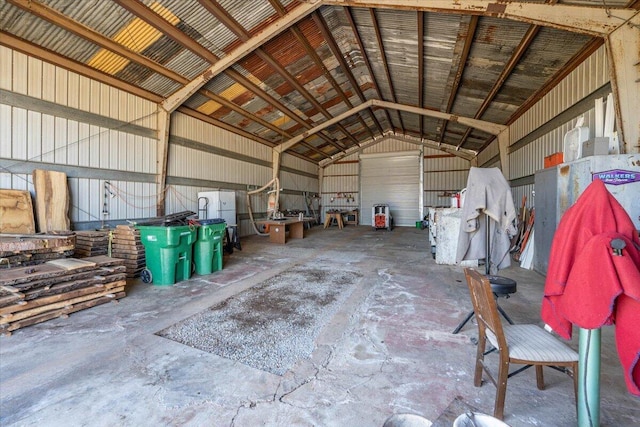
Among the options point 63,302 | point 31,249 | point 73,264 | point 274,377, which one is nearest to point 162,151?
point 31,249

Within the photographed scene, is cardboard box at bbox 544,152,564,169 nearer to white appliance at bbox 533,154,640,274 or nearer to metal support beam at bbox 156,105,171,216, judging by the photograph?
white appliance at bbox 533,154,640,274

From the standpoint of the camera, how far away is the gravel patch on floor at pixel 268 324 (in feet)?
8.03

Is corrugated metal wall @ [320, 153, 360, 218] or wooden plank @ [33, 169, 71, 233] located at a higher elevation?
corrugated metal wall @ [320, 153, 360, 218]

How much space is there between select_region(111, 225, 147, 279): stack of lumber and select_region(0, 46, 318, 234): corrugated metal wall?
149 centimetres

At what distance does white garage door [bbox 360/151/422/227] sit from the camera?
1513 centimetres

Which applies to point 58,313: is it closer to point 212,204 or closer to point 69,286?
point 69,286

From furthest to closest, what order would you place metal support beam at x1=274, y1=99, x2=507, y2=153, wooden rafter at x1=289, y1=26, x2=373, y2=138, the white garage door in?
the white garage door
metal support beam at x1=274, y1=99, x2=507, y2=153
wooden rafter at x1=289, y1=26, x2=373, y2=138

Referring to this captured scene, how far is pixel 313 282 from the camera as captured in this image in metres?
4.62

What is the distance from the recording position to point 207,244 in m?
5.03

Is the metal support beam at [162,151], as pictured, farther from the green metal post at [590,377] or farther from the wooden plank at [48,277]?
the green metal post at [590,377]

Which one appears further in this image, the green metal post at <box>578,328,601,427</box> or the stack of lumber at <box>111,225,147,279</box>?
the stack of lumber at <box>111,225,147,279</box>

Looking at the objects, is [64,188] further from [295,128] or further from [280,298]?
[295,128]

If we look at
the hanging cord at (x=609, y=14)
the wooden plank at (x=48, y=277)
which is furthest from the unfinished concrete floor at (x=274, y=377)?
the hanging cord at (x=609, y=14)

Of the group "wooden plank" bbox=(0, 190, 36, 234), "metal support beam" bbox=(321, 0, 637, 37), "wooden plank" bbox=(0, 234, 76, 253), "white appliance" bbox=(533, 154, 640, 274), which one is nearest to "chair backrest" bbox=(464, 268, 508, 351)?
"white appliance" bbox=(533, 154, 640, 274)
